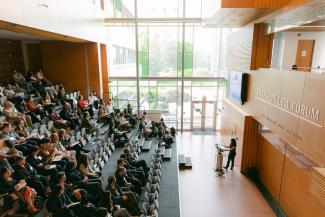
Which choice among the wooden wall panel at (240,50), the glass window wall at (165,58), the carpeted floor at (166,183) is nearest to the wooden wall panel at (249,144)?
the wooden wall panel at (240,50)

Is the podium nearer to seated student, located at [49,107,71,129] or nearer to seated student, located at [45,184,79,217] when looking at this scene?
seated student, located at [49,107,71,129]

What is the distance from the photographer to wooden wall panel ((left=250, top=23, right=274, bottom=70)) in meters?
7.68

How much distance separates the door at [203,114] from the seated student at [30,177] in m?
9.79

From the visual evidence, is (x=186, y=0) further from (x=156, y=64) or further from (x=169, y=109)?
(x=169, y=109)

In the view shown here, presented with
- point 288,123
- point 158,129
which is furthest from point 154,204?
point 158,129

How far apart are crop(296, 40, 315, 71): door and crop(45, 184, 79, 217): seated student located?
23.7 ft

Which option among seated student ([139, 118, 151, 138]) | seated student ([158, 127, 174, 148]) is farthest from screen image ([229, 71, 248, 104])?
seated student ([139, 118, 151, 138])

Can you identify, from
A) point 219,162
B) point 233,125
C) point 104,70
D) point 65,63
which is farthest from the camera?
point 104,70

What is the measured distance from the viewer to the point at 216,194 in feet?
24.0

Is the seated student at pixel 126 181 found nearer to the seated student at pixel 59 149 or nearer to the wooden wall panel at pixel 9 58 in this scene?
the seated student at pixel 59 149

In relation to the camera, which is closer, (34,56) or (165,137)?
(165,137)

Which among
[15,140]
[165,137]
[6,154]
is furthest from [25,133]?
[165,137]

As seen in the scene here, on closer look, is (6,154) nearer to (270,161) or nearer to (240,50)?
(270,161)

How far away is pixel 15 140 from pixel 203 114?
10.1m
